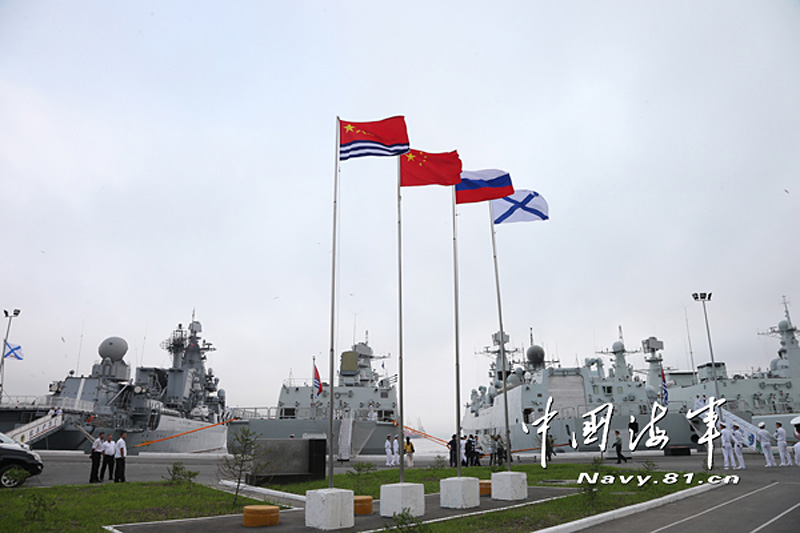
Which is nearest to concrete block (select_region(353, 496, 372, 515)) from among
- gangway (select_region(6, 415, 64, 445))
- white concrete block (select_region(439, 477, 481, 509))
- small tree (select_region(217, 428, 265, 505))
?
white concrete block (select_region(439, 477, 481, 509))

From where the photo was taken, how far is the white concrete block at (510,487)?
12.2 m

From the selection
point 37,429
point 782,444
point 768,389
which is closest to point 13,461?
point 37,429

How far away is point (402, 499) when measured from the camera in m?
9.90

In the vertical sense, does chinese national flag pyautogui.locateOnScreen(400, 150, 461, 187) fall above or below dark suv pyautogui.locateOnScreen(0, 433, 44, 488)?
above

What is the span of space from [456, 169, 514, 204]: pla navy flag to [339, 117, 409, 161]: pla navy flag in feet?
9.85

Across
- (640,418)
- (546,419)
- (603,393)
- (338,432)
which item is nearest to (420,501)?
(546,419)

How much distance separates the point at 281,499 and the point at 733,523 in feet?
32.7

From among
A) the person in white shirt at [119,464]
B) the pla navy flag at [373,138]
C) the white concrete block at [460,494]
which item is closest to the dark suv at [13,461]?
the person in white shirt at [119,464]

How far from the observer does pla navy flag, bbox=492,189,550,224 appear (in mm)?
16266

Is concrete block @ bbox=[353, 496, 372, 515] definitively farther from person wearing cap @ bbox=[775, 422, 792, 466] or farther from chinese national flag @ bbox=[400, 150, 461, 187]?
person wearing cap @ bbox=[775, 422, 792, 466]

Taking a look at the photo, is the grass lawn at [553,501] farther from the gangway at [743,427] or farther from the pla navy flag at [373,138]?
the gangway at [743,427]

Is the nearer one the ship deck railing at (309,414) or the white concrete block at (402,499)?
the white concrete block at (402,499)

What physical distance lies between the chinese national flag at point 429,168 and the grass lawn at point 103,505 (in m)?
9.01

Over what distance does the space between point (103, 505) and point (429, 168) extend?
35.8 ft
